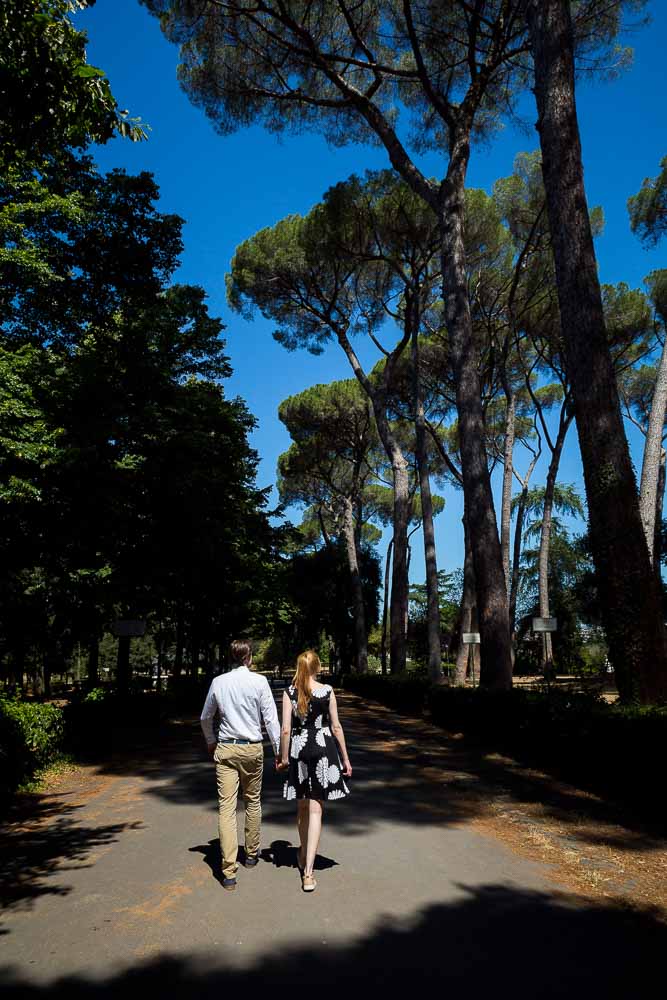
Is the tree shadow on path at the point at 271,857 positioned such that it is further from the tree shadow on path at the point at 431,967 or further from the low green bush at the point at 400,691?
the low green bush at the point at 400,691

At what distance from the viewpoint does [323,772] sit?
4844 mm

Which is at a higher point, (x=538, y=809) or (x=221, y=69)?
(x=221, y=69)

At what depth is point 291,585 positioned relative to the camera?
41.3 m

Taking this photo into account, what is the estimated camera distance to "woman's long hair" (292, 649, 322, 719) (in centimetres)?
500

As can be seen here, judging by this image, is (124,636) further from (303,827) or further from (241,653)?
(303,827)

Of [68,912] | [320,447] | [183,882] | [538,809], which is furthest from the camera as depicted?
[320,447]

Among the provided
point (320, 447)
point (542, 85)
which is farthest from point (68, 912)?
point (320, 447)

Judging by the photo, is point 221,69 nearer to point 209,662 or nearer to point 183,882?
point 183,882

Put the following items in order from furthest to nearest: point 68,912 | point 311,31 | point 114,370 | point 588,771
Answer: point 311,31, point 114,370, point 588,771, point 68,912

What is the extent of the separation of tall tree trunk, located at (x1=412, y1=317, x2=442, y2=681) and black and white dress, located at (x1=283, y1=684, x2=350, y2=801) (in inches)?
613

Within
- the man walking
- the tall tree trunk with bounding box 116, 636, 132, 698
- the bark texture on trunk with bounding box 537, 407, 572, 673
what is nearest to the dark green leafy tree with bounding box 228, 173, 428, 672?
the bark texture on trunk with bounding box 537, 407, 572, 673

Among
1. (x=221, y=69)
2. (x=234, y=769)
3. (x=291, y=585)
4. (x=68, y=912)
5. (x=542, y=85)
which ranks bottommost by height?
(x=68, y=912)

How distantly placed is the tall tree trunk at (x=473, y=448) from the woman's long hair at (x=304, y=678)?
352 inches

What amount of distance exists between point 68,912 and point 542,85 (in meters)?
11.3
